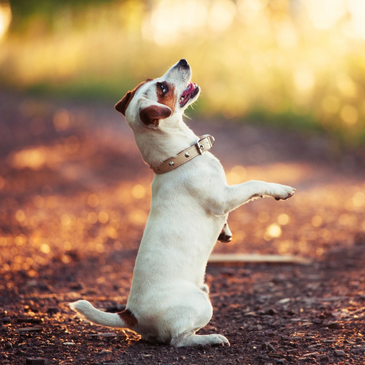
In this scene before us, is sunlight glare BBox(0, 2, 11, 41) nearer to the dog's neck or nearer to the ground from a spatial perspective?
the ground

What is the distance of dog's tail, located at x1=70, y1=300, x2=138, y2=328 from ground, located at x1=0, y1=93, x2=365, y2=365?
0.16m

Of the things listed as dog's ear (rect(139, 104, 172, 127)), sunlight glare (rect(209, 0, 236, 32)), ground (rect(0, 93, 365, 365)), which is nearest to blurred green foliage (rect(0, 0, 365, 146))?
sunlight glare (rect(209, 0, 236, 32))

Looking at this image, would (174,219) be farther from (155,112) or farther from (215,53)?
(215,53)

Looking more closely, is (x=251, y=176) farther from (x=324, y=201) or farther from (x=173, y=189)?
(x=173, y=189)

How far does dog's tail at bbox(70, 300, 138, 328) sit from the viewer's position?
2971 millimetres

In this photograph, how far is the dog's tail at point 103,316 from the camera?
9.75 feet

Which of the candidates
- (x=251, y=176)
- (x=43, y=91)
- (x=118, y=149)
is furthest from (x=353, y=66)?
(x=43, y=91)

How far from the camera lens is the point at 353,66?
1098 centimetres

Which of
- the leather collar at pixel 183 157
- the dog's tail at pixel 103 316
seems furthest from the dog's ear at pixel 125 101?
the dog's tail at pixel 103 316

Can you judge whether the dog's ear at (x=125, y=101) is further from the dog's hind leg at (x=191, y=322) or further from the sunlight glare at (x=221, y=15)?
the sunlight glare at (x=221, y=15)

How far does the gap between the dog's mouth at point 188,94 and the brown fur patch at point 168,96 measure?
0.21 feet

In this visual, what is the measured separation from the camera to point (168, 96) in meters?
3.23

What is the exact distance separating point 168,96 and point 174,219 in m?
0.80

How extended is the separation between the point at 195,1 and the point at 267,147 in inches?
368
